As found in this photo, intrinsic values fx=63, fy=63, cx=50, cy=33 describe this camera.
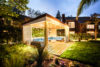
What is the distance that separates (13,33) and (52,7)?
119 metres

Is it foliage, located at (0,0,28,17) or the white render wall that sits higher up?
foliage, located at (0,0,28,17)

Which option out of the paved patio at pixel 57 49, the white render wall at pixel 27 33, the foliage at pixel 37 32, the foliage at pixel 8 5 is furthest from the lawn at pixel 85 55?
the foliage at pixel 37 32

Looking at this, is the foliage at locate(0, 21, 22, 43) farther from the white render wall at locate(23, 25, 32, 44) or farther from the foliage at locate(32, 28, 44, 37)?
the foliage at locate(32, 28, 44, 37)

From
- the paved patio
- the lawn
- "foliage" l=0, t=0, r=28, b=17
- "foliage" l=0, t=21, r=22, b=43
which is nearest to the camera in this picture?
the lawn

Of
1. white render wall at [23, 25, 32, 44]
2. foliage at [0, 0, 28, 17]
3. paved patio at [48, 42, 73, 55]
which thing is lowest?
paved patio at [48, 42, 73, 55]

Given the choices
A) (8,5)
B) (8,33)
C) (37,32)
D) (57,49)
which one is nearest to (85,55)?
(57,49)

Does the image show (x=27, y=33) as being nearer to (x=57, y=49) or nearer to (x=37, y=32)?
(x=37, y=32)

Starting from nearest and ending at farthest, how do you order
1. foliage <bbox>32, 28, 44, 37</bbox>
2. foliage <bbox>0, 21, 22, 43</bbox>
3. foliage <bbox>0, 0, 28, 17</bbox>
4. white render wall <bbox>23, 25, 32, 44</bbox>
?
foliage <bbox>0, 0, 28, 17</bbox> → foliage <bbox>0, 21, 22, 43</bbox> → white render wall <bbox>23, 25, 32, 44</bbox> → foliage <bbox>32, 28, 44, 37</bbox>

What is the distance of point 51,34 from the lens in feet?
46.7

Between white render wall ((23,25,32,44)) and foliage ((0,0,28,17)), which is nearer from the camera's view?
foliage ((0,0,28,17))

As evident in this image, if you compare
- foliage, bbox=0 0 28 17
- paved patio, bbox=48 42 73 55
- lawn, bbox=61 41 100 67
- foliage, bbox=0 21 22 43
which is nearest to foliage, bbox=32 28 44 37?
foliage, bbox=0 21 22 43

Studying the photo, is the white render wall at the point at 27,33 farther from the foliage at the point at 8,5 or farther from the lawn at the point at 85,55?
the lawn at the point at 85,55

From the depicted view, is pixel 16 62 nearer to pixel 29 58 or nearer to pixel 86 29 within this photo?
pixel 29 58

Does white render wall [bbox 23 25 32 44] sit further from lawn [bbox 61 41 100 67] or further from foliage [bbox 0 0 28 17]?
lawn [bbox 61 41 100 67]
